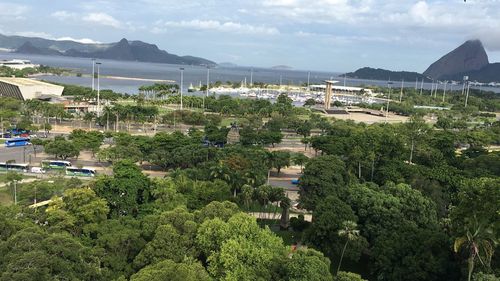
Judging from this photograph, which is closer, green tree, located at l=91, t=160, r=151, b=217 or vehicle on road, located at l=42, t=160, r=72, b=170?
green tree, located at l=91, t=160, r=151, b=217

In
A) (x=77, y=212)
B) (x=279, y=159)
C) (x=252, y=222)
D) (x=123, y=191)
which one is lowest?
(x=279, y=159)

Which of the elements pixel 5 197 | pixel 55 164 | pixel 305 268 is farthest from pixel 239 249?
pixel 55 164

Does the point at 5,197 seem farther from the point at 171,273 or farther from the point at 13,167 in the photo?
the point at 171,273

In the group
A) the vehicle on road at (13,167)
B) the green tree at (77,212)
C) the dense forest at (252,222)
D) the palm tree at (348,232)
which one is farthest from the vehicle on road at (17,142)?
the palm tree at (348,232)

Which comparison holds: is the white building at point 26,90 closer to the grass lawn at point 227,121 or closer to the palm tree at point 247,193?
the grass lawn at point 227,121

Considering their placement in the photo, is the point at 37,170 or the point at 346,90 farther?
the point at 346,90

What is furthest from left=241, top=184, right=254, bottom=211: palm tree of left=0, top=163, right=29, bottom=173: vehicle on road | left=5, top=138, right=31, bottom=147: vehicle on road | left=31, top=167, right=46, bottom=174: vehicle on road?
left=5, top=138, right=31, bottom=147: vehicle on road

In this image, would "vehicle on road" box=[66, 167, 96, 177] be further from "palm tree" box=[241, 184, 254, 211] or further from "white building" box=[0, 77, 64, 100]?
"white building" box=[0, 77, 64, 100]
